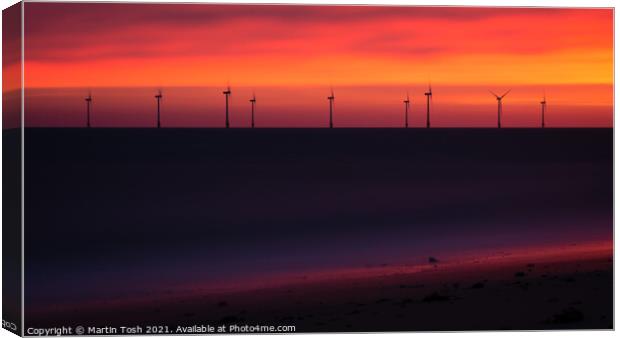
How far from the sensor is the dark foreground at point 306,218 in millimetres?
15758

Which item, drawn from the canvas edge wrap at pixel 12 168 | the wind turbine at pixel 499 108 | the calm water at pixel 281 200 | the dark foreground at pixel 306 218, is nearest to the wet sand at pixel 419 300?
the dark foreground at pixel 306 218

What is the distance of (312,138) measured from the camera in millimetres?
16812

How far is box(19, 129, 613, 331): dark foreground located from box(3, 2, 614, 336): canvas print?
0.02 meters

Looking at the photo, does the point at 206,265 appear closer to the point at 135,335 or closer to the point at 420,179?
the point at 135,335

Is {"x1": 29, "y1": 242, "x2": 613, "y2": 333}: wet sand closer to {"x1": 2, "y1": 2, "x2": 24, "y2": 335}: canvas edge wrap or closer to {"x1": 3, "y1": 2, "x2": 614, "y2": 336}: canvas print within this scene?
{"x1": 3, "y1": 2, "x2": 614, "y2": 336}: canvas print

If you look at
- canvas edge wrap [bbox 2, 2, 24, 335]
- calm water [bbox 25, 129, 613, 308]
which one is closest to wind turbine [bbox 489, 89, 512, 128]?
calm water [bbox 25, 129, 613, 308]

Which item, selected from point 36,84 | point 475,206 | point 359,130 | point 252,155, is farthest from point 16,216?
point 475,206

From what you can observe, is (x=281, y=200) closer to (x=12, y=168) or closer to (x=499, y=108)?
(x=499, y=108)

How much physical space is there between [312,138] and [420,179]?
4.44 ft

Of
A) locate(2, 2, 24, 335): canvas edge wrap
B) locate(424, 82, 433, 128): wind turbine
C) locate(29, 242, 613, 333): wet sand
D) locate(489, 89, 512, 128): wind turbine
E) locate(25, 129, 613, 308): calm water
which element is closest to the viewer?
locate(2, 2, 24, 335): canvas edge wrap

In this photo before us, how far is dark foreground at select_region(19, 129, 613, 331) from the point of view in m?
15.8

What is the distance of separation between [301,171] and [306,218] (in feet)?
1.79

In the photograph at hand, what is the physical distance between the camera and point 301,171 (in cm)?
1647

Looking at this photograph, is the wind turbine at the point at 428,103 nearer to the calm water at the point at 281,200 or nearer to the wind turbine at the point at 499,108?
the calm water at the point at 281,200
